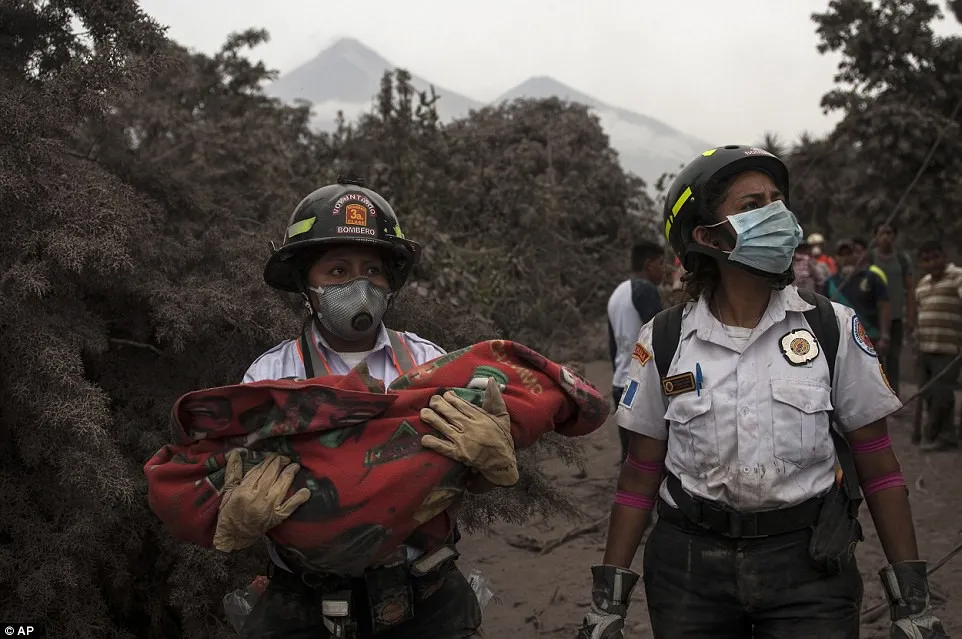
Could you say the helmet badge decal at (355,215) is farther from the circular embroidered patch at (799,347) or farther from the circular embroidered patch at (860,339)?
the circular embroidered patch at (860,339)

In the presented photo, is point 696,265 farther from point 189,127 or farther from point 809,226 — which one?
point 809,226

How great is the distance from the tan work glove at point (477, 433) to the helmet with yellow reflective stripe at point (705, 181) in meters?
0.88

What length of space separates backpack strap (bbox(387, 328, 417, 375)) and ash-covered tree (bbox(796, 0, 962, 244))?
12108mm

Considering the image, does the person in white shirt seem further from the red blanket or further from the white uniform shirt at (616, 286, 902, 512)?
the red blanket

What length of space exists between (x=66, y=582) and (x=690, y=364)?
2.39m

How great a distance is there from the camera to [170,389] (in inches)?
151

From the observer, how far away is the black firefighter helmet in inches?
96.3

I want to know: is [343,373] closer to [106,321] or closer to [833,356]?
[833,356]

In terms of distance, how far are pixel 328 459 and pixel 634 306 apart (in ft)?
15.1

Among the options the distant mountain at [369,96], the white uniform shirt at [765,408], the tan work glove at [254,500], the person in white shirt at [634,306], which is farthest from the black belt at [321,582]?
the distant mountain at [369,96]

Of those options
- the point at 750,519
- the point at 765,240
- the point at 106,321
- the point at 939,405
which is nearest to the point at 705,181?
the point at 765,240

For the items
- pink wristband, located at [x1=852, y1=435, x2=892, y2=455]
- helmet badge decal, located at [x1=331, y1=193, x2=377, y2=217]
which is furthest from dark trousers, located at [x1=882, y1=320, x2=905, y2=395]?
helmet badge decal, located at [x1=331, y1=193, x2=377, y2=217]

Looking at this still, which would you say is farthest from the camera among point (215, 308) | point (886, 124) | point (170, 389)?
point (886, 124)

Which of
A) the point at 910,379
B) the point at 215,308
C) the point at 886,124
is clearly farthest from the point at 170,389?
the point at 886,124
